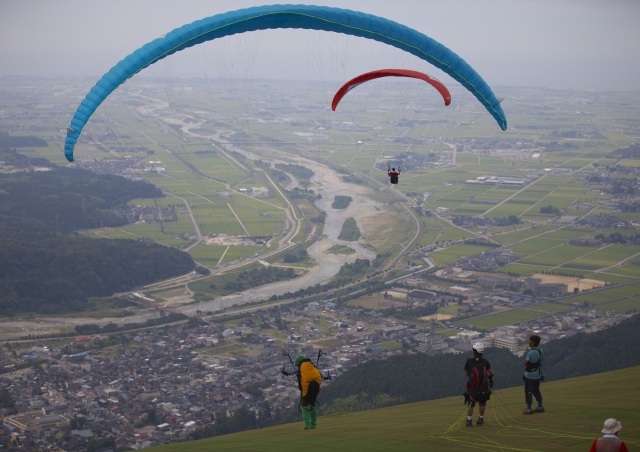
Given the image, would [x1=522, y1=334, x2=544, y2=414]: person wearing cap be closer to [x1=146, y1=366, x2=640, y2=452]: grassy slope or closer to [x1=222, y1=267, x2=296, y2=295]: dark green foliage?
[x1=146, y1=366, x2=640, y2=452]: grassy slope

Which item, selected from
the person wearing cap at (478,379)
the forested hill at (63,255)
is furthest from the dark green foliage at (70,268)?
the person wearing cap at (478,379)

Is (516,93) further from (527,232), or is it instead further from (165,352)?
(165,352)

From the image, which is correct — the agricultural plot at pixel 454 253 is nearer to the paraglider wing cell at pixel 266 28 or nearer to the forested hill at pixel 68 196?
the forested hill at pixel 68 196

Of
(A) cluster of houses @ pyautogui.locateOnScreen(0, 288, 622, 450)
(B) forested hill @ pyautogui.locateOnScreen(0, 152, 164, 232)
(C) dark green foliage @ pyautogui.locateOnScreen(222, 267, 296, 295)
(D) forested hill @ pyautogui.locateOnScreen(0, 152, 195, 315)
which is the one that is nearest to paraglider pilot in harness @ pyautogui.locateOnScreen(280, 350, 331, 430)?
(A) cluster of houses @ pyautogui.locateOnScreen(0, 288, 622, 450)

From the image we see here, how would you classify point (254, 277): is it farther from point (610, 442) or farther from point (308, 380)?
point (610, 442)

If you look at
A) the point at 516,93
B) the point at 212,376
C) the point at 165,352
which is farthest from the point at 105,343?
the point at 516,93

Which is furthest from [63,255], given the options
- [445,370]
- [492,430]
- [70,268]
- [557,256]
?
[492,430]
